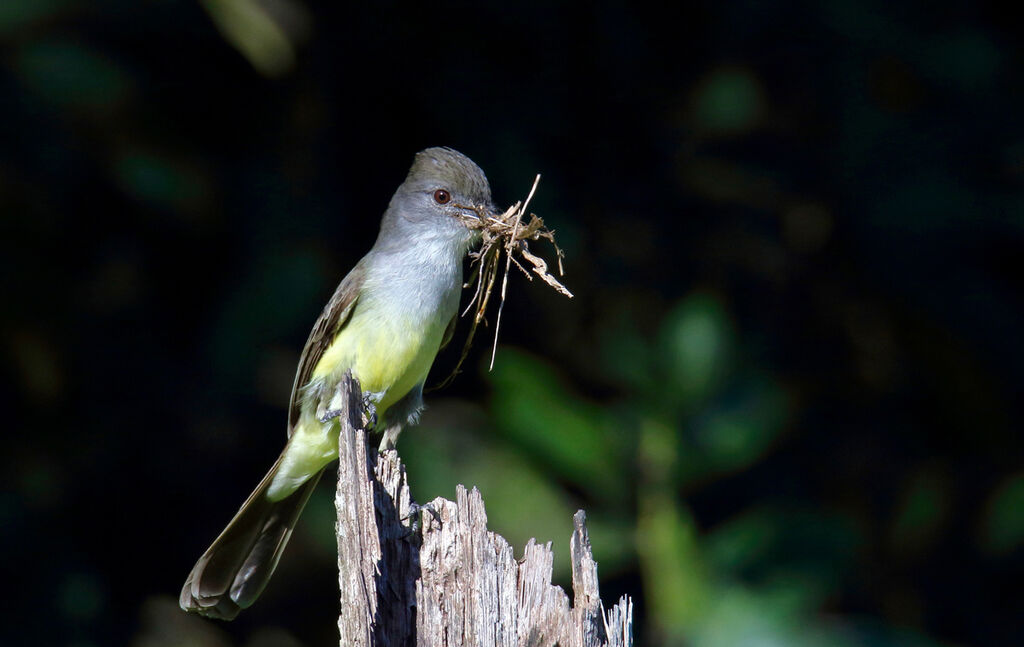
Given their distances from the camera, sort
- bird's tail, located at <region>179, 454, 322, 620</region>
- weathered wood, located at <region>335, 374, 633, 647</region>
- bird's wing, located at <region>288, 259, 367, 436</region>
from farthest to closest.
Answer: bird's wing, located at <region>288, 259, 367, 436</region> → bird's tail, located at <region>179, 454, 322, 620</region> → weathered wood, located at <region>335, 374, 633, 647</region>

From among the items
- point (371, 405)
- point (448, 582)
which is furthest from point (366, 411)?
point (448, 582)

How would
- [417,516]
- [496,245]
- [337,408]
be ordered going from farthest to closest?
[337,408] < [496,245] < [417,516]

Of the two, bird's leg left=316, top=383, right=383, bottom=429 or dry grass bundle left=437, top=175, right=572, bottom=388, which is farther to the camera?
bird's leg left=316, top=383, right=383, bottom=429

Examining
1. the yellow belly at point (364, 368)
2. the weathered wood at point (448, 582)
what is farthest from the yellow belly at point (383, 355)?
the weathered wood at point (448, 582)

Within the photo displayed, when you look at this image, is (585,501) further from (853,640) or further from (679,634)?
(853,640)

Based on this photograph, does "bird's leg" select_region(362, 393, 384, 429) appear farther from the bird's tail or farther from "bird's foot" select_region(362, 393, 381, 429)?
the bird's tail

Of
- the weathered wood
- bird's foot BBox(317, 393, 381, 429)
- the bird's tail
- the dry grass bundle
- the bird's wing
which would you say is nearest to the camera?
the weathered wood

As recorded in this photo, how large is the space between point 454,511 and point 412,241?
1471 mm

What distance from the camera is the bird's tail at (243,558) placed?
3465 mm

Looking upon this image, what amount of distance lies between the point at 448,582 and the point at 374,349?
125 cm

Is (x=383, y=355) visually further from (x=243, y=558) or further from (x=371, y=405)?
(x=243, y=558)

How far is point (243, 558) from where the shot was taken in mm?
3568

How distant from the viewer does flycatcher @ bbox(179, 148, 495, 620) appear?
356cm

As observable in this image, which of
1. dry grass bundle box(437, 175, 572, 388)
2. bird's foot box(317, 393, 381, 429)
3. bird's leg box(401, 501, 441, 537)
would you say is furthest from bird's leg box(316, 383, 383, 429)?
→ bird's leg box(401, 501, 441, 537)
